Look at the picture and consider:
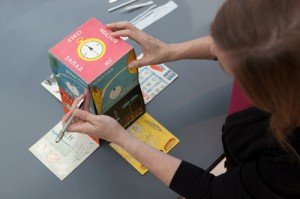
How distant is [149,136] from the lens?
45.3 inches

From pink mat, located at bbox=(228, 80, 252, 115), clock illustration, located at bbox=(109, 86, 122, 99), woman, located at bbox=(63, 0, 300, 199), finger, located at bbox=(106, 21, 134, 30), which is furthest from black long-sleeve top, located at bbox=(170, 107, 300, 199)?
finger, located at bbox=(106, 21, 134, 30)

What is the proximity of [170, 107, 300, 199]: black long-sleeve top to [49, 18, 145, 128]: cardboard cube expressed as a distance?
239 mm

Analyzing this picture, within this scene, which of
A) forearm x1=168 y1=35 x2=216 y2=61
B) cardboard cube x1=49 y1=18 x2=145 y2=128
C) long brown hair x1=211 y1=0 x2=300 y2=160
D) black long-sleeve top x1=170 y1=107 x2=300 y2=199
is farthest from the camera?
forearm x1=168 y1=35 x2=216 y2=61

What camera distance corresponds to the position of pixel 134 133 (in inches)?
45.5

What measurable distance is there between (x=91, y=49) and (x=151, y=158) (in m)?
0.29

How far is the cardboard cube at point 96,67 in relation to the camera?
97 cm

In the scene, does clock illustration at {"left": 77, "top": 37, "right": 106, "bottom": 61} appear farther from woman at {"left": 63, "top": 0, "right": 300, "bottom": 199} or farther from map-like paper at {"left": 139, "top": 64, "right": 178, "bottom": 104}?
map-like paper at {"left": 139, "top": 64, "right": 178, "bottom": 104}

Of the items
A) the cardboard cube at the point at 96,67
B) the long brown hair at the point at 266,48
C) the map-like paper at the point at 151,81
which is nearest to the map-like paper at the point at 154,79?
the map-like paper at the point at 151,81

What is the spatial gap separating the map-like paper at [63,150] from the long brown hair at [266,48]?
1.70ft

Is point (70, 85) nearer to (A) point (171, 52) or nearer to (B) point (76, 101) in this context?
(B) point (76, 101)

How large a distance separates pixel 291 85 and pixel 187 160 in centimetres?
47

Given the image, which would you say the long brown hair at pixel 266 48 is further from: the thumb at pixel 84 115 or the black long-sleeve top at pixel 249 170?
the thumb at pixel 84 115

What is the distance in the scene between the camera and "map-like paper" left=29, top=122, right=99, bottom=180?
1.10m

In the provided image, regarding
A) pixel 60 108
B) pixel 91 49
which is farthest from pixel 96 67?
pixel 60 108
